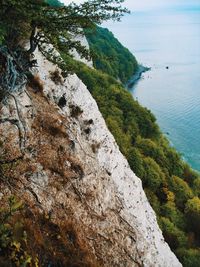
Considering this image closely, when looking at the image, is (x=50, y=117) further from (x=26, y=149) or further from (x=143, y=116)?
(x=143, y=116)

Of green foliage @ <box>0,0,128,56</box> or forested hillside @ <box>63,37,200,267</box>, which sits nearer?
green foliage @ <box>0,0,128,56</box>

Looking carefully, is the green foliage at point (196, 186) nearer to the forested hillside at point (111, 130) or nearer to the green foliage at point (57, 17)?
the forested hillside at point (111, 130)

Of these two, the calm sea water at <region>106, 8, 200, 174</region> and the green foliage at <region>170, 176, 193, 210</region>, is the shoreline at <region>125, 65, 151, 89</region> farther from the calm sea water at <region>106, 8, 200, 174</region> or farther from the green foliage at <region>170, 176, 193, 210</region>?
the green foliage at <region>170, 176, 193, 210</region>

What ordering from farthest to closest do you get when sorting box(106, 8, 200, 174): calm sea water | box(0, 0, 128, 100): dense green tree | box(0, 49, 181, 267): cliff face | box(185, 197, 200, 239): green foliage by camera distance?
box(106, 8, 200, 174): calm sea water → box(185, 197, 200, 239): green foliage → box(0, 49, 181, 267): cliff face → box(0, 0, 128, 100): dense green tree

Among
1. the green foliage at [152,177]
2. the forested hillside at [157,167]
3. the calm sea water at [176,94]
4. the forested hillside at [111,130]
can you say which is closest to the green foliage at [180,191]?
the forested hillside at [157,167]

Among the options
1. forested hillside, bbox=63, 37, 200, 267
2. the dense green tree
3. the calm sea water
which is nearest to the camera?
the dense green tree

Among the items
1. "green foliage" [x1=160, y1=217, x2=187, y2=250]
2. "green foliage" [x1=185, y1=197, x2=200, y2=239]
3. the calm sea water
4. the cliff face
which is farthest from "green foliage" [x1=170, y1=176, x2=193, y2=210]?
the cliff face
